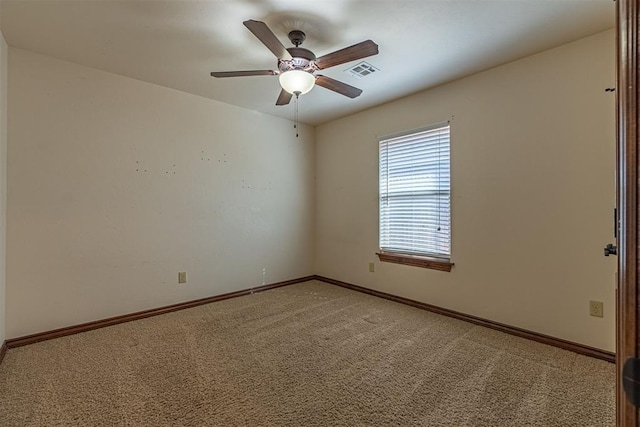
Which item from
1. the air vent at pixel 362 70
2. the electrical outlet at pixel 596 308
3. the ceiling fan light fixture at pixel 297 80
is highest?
the air vent at pixel 362 70

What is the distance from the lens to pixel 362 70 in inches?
109

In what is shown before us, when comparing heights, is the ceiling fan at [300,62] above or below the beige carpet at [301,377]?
above

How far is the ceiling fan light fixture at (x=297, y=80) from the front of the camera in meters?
2.15

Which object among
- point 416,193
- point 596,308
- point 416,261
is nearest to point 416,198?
point 416,193

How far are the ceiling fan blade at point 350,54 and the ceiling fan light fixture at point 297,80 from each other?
0.11 meters

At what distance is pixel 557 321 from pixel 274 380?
2258mm

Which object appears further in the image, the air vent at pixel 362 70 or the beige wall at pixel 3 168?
the air vent at pixel 362 70

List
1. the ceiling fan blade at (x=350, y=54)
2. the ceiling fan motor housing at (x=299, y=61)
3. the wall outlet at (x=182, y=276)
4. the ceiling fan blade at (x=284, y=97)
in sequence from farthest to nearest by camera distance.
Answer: the wall outlet at (x=182, y=276) → the ceiling fan blade at (x=284, y=97) → the ceiling fan motor housing at (x=299, y=61) → the ceiling fan blade at (x=350, y=54)

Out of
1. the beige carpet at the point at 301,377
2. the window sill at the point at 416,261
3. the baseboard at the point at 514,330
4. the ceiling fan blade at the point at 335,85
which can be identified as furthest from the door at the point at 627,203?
the window sill at the point at 416,261

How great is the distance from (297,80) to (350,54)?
1.38ft

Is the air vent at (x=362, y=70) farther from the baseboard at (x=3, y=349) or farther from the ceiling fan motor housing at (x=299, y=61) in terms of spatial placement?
the baseboard at (x=3, y=349)

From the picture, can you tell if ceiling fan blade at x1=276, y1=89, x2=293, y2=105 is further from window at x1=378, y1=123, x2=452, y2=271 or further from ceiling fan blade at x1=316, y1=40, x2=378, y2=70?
window at x1=378, y1=123, x2=452, y2=271

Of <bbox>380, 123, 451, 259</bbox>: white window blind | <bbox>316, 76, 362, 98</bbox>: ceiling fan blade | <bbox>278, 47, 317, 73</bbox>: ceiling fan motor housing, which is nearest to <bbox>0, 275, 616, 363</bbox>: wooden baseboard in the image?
<bbox>380, 123, 451, 259</bbox>: white window blind

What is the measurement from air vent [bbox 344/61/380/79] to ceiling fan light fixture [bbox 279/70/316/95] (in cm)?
67
